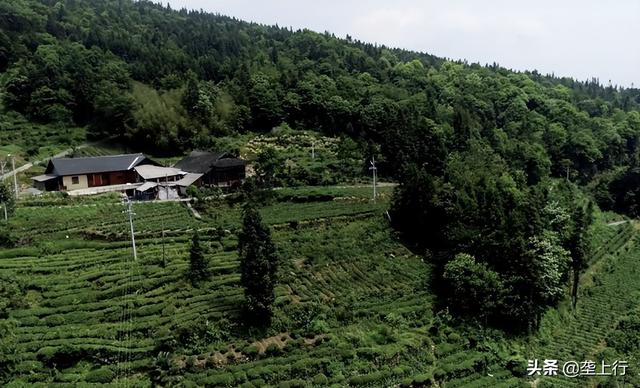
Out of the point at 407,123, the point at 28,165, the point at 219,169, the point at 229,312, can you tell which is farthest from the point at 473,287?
the point at 28,165

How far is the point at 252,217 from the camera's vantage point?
2733cm

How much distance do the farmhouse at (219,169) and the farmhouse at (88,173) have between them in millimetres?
5401

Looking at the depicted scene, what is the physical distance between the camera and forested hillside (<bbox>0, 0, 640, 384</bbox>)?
3406 cm

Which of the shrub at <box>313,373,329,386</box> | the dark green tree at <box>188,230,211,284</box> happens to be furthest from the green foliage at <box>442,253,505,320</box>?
the dark green tree at <box>188,230,211,284</box>

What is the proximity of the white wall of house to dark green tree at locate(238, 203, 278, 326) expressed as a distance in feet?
82.1

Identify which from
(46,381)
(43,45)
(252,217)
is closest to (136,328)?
(46,381)

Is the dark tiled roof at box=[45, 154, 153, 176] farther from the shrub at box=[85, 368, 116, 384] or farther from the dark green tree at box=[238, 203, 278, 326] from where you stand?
the shrub at box=[85, 368, 116, 384]

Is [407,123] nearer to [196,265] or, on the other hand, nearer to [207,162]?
[207,162]

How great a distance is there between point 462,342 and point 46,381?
21466 mm

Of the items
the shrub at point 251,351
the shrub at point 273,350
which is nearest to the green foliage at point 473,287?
the shrub at point 273,350

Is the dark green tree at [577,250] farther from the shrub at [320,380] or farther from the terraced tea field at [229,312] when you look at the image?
the shrub at [320,380]

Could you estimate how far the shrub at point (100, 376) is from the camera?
893 inches

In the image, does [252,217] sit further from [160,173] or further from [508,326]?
[160,173]

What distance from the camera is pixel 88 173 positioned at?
45.5 meters
